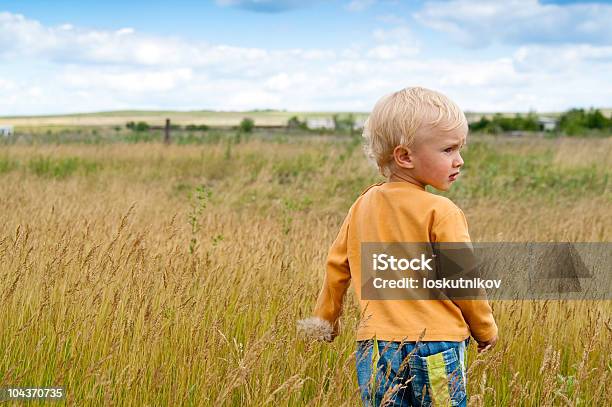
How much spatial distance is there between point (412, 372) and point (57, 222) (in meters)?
3.76

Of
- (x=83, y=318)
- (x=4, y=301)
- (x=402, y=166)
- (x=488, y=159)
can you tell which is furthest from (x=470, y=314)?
(x=488, y=159)

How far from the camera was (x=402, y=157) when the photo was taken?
2.24m

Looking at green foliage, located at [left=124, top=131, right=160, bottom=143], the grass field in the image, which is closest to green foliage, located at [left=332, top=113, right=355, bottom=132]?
green foliage, located at [left=124, top=131, right=160, bottom=143]

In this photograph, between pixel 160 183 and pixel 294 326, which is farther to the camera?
pixel 160 183

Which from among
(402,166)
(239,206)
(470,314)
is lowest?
(239,206)

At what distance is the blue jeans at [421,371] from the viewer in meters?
2.16

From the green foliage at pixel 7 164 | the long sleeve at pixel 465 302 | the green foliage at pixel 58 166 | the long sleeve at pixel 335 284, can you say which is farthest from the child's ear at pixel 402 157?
the green foliage at pixel 7 164

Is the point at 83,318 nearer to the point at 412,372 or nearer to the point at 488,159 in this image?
the point at 412,372

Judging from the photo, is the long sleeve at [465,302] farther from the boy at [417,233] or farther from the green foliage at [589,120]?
the green foliage at [589,120]

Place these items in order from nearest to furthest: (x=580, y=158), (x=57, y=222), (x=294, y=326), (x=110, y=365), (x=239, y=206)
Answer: (x=110, y=365)
(x=294, y=326)
(x=57, y=222)
(x=239, y=206)
(x=580, y=158)

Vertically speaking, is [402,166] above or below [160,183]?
above

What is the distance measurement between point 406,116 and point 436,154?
157mm

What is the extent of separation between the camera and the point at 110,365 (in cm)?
283

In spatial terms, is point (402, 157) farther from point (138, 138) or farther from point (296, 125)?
point (296, 125)
